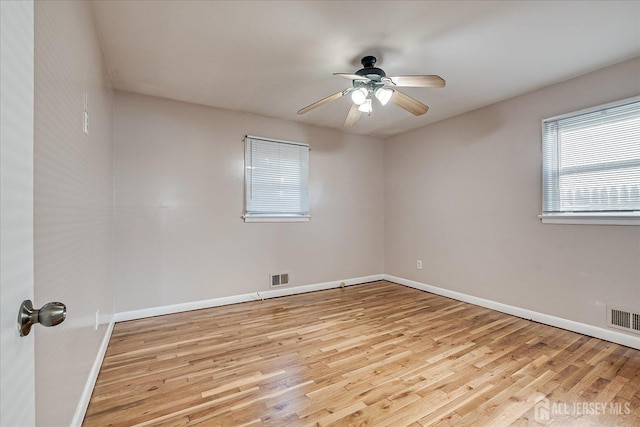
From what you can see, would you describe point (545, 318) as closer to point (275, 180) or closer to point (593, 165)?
point (593, 165)

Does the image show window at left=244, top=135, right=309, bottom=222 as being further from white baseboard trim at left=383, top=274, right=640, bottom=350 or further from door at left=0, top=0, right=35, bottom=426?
door at left=0, top=0, right=35, bottom=426

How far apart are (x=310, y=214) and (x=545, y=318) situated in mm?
3060

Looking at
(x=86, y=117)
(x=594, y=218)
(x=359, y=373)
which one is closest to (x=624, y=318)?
(x=594, y=218)

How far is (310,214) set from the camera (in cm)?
453

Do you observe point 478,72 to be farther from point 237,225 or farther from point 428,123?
point 237,225

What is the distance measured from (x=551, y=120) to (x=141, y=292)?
475cm

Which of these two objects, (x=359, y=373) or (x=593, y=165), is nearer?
(x=359, y=373)

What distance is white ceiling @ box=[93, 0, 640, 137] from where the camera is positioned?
6.67ft

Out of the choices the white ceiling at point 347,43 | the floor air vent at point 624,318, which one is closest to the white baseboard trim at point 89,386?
the white ceiling at point 347,43

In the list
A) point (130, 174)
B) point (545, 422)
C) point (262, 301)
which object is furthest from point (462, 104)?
point (130, 174)

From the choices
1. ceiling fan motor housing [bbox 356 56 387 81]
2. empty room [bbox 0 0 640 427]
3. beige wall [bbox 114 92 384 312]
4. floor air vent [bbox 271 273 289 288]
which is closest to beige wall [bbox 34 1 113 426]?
empty room [bbox 0 0 640 427]

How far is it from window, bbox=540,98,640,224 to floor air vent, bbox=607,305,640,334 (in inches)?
30.7

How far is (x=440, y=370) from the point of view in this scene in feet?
7.32

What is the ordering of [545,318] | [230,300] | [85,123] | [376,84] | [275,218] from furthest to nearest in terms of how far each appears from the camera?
[275,218] < [230,300] < [545,318] < [376,84] < [85,123]
